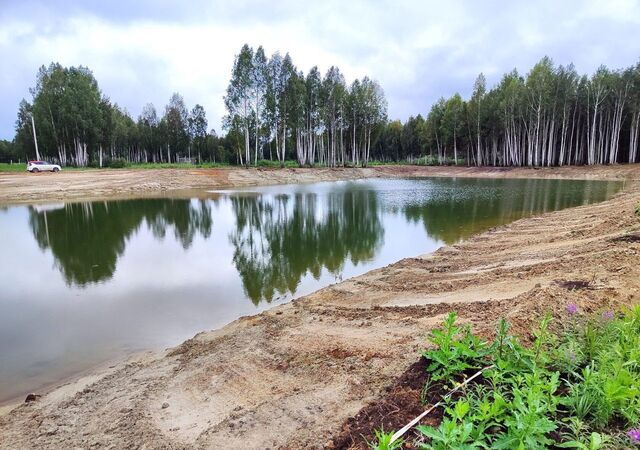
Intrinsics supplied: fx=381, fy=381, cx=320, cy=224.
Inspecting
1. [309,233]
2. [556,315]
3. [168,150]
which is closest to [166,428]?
[556,315]

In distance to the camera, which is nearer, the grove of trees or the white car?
the white car

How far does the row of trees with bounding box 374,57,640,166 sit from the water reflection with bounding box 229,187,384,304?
126 feet

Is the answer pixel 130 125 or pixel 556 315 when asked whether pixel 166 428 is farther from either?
pixel 130 125

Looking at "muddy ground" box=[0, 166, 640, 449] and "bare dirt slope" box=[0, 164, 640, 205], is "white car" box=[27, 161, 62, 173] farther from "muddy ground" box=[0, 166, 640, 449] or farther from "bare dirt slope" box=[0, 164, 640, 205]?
"muddy ground" box=[0, 166, 640, 449]

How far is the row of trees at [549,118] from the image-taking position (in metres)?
45.7

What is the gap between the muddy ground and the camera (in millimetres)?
3418

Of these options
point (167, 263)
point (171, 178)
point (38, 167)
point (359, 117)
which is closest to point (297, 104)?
point (359, 117)

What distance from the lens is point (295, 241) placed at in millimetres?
13898

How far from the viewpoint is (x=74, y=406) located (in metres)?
4.33

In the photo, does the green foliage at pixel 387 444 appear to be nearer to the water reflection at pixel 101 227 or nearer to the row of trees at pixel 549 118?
the water reflection at pixel 101 227

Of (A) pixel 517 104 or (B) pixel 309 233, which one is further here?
(A) pixel 517 104

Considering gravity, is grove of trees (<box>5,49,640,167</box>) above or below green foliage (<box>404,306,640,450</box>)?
above

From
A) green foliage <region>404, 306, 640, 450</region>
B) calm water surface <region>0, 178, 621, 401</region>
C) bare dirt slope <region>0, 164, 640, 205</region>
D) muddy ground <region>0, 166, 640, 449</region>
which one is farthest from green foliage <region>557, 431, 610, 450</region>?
bare dirt slope <region>0, 164, 640, 205</region>

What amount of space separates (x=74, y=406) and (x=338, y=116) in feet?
196
